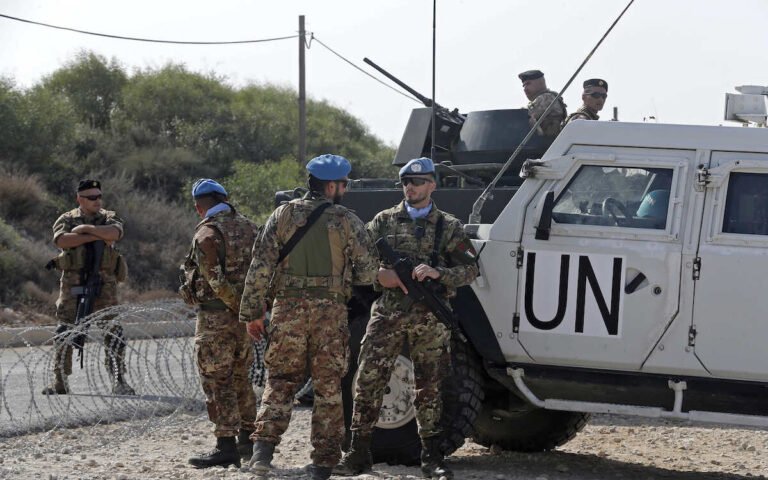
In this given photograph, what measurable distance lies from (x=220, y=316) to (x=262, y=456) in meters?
1.01

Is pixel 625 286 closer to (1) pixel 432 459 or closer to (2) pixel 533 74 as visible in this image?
(1) pixel 432 459

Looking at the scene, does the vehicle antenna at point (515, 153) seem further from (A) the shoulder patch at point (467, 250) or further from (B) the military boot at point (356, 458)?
(B) the military boot at point (356, 458)

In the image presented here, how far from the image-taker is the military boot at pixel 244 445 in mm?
7902

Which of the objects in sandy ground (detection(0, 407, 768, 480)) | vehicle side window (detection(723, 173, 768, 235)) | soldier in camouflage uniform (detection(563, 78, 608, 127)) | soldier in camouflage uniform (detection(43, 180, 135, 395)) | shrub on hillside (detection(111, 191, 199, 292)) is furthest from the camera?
shrub on hillside (detection(111, 191, 199, 292))

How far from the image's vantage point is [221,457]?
301 inches

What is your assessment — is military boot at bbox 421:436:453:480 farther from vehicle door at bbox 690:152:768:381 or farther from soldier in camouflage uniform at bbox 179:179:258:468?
vehicle door at bbox 690:152:768:381

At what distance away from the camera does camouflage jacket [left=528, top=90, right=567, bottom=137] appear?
944cm

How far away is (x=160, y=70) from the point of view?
142 ft

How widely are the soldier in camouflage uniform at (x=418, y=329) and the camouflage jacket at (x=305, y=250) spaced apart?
0.89 feet

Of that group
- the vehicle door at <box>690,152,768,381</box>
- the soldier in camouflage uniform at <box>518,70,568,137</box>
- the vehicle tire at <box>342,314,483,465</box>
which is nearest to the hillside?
the soldier in camouflage uniform at <box>518,70,568,137</box>

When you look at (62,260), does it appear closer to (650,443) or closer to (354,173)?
(650,443)

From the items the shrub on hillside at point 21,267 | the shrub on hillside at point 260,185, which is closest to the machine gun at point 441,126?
the shrub on hillside at point 21,267

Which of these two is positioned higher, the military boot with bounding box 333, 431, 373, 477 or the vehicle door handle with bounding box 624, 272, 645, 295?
the vehicle door handle with bounding box 624, 272, 645, 295

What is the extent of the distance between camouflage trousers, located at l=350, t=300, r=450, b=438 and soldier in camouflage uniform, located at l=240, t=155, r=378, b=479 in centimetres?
25
